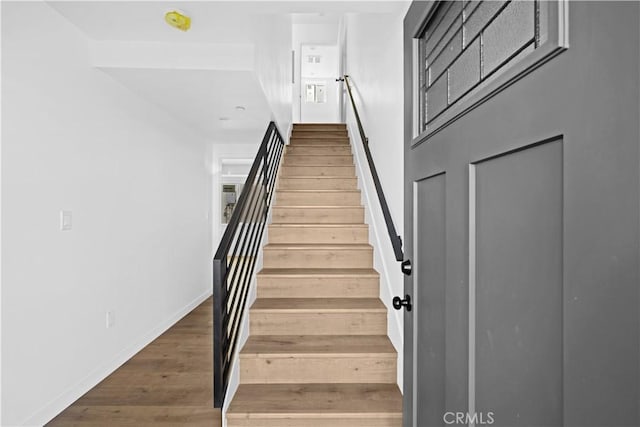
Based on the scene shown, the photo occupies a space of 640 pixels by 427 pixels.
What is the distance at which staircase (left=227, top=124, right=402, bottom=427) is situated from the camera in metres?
1.76

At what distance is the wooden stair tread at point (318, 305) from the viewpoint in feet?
7.50

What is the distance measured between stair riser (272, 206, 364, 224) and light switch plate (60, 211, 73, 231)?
1.61 m

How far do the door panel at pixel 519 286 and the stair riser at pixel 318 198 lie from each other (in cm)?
293

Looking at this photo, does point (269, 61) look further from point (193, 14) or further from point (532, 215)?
point (532, 215)

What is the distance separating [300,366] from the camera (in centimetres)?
201

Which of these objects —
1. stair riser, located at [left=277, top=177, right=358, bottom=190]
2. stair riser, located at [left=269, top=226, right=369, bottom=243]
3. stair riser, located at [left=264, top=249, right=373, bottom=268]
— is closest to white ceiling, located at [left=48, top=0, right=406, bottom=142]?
stair riser, located at [left=277, top=177, right=358, bottom=190]

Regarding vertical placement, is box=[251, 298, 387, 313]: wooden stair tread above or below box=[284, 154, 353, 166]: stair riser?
below

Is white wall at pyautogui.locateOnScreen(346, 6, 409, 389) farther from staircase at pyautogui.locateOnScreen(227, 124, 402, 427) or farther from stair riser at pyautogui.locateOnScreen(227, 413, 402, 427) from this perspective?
stair riser at pyautogui.locateOnScreen(227, 413, 402, 427)

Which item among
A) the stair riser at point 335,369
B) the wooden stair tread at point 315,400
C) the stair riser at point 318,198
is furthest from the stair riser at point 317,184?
the wooden stair tread at point 315,400

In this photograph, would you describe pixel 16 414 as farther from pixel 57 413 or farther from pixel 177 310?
pixel 177 310

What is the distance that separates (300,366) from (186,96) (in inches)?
91.5

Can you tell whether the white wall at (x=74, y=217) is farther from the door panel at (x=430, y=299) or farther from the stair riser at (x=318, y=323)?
the door panel at (x=430, y=299)

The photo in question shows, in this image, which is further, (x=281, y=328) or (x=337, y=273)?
(x=337, y=273)

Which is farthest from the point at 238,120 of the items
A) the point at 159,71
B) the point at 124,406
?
the point at 124,406
